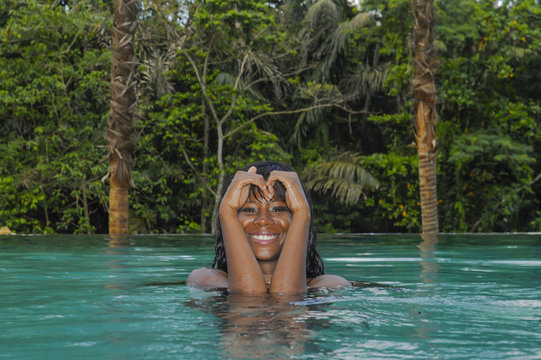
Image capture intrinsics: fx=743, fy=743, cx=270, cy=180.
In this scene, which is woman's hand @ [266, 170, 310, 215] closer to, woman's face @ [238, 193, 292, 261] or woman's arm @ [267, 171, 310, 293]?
woman's arm @ [267, 171, 310, 293]

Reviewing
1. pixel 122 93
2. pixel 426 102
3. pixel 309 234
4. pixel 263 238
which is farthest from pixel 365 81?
pixel 263 238

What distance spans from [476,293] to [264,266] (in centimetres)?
149

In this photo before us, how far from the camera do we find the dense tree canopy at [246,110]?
640 inches

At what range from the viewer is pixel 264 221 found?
449 centimetres

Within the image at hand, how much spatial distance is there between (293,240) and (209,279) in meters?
0.98

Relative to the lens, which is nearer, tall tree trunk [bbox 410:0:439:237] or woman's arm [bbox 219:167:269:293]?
woman's arm [bbox 219:167:269:293]

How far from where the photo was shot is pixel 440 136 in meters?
17.5

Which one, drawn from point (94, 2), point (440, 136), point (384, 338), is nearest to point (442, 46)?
point (440, 136)

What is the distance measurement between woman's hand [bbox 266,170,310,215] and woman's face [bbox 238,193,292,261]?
5.3 inches

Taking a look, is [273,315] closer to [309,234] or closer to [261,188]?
[261,188]

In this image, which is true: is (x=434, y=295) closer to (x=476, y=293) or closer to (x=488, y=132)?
(x=476, y=293)

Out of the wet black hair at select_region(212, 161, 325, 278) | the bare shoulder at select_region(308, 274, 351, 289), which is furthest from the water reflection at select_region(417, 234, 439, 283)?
the bare shoulder at select_region(308, 274, 351, 289)

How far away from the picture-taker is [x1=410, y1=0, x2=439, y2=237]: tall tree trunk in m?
13.5

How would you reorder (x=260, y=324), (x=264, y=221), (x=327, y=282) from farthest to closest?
(x=327, y=282), (x=264, y=221), (x=260, y=324)
